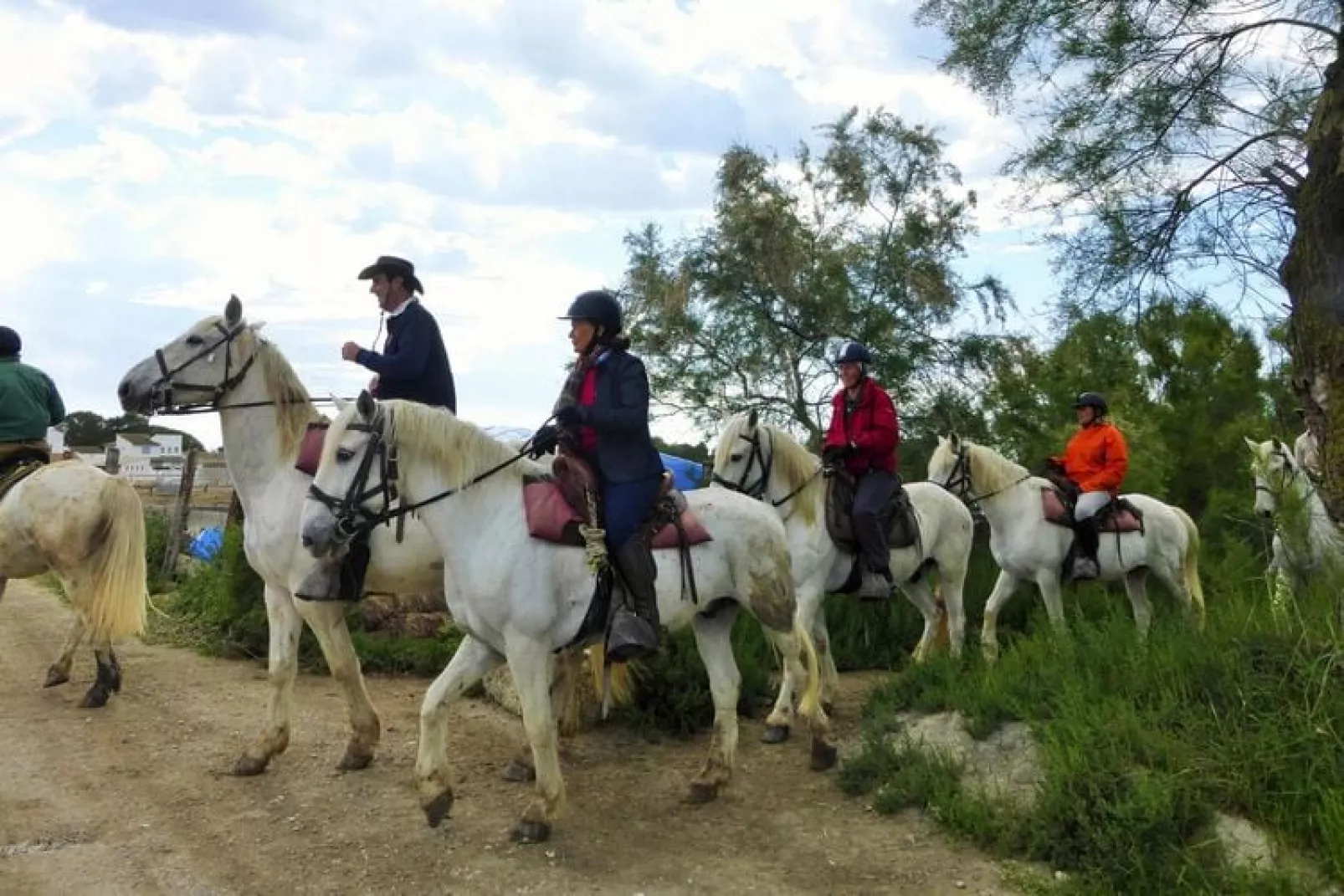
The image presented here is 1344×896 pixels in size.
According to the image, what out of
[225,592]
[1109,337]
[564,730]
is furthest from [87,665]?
[1109,337]

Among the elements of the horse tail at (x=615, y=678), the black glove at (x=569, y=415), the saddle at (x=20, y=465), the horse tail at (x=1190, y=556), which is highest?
the black glove at (x=569, y=415)

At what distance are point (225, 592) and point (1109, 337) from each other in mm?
8652

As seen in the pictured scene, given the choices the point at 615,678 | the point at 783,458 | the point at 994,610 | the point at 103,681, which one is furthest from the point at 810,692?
the point at 103,681

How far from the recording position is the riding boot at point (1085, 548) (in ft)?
32.1

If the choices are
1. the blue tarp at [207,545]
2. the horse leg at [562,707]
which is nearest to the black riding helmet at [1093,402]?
the horse leg at [562,707]

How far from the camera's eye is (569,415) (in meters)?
5.24

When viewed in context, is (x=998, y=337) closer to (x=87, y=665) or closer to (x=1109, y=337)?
(x=1109, y=337)

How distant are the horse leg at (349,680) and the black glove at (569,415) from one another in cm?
212

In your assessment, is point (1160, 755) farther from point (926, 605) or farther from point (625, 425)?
point (926, 605)

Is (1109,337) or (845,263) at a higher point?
(845,263)

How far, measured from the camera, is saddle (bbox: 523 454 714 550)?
17.3 feet

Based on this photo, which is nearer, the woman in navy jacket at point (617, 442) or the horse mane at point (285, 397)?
the woman in navy jacket at point (617, 442)

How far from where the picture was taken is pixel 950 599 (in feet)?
31.1

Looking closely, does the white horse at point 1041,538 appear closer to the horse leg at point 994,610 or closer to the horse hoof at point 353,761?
the horse leg at point 994,610
